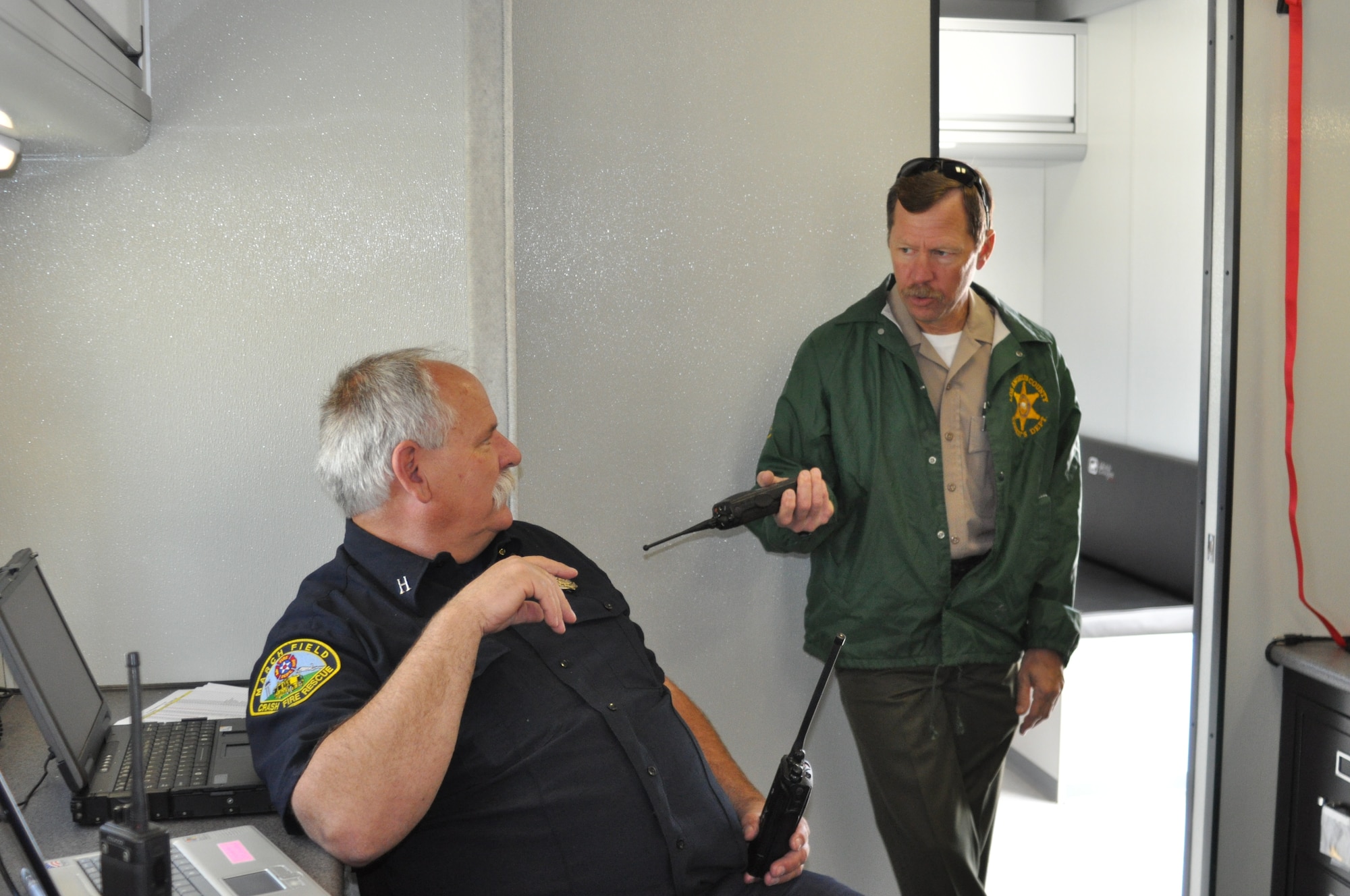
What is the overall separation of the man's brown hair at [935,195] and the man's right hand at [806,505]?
54 centimetres

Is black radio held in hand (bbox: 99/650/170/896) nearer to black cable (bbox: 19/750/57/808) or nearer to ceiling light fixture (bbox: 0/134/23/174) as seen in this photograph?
black cable (bbox: 19/750/57/808)

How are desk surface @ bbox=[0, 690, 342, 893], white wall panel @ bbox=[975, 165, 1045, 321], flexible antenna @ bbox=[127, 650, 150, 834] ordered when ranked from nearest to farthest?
flexible antenna @ bbox=[127, 650, 150, 834], desk surface @ bbox=[0, 690, 342, 893], white wall panel @ bbox=[975, 165, 1045, 321]

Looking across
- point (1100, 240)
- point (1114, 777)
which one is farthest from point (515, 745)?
point (1100, 240)

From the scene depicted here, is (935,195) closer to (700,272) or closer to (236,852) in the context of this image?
(700,272)

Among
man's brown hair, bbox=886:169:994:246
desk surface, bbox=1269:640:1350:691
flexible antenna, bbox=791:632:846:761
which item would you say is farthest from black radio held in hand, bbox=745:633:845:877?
desk surface, bbox=1269:640:1350:691

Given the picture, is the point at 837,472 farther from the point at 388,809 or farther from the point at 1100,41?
the point at 1100,41

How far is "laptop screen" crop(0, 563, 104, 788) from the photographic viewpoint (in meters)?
1.32

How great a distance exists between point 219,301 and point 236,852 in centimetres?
104

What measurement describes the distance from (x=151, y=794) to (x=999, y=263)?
3.94 m

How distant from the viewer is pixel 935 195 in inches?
81.0

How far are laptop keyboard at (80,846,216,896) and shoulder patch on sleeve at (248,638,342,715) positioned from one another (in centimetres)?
19

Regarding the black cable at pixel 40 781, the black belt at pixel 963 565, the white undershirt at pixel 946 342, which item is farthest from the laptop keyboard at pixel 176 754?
the white undershirt at pixel 946 342

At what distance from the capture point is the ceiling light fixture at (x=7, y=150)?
4.66 feet

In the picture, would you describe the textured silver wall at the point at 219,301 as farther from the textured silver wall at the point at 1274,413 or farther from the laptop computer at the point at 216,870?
the textured silver wall at the point at 1274,413
